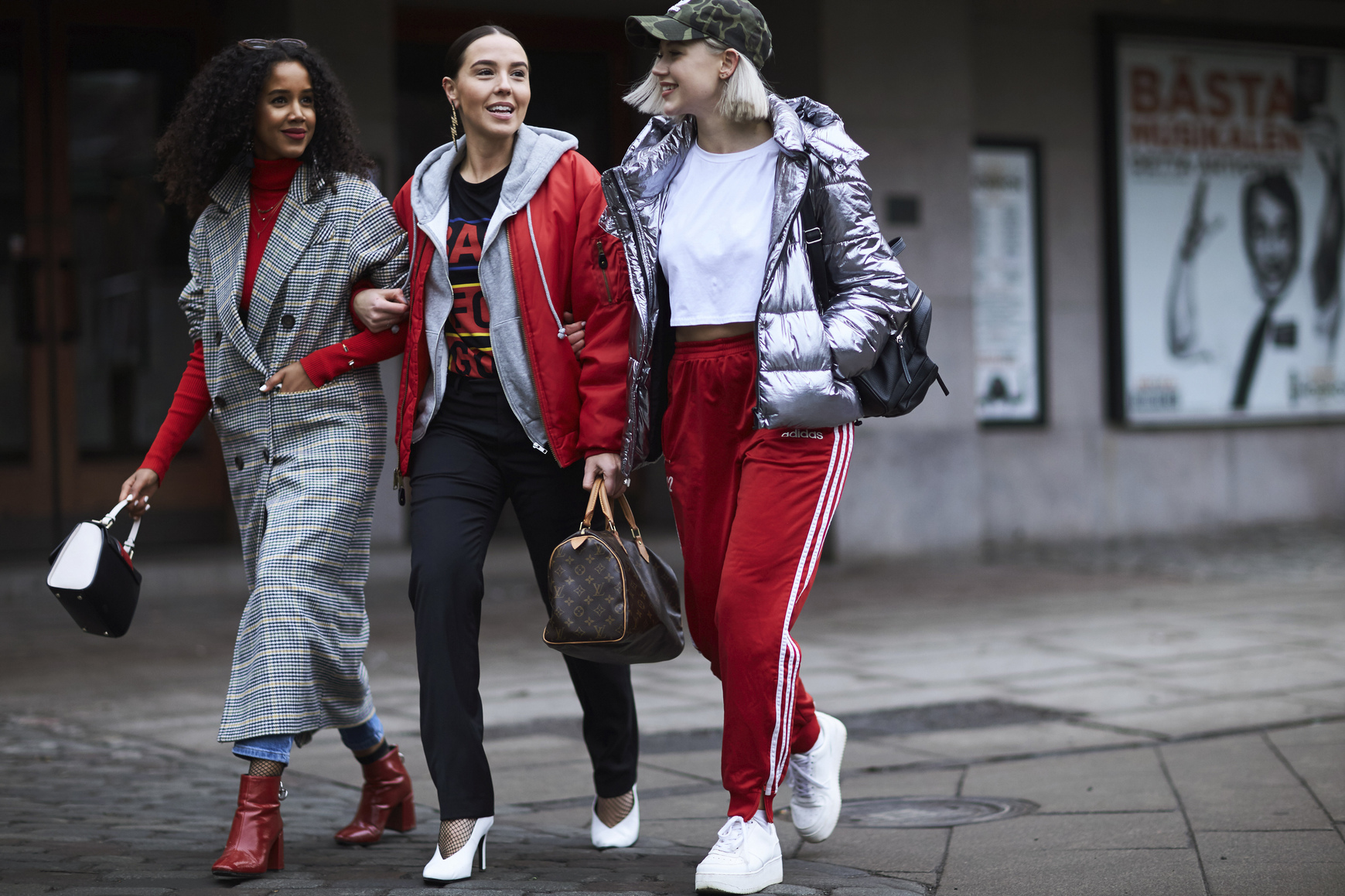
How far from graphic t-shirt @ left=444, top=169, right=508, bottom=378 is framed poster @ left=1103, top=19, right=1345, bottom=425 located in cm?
938

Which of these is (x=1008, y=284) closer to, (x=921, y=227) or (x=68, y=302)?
(x=921, y=227)

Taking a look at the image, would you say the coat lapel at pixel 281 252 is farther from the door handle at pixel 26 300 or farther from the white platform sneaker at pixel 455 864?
the door handle at pixel 26 300

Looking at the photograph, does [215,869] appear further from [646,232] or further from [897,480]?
[897,480]

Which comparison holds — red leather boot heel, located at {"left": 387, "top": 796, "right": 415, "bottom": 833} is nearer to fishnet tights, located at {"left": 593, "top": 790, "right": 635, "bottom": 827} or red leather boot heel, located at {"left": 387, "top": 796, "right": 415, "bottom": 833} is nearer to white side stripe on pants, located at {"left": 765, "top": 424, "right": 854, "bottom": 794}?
fishnet tights, located at {"left": 593, "top": 790, "right": 635, "bottom": 827}

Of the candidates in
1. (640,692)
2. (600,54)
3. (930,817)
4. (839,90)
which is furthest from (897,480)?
(930,817)

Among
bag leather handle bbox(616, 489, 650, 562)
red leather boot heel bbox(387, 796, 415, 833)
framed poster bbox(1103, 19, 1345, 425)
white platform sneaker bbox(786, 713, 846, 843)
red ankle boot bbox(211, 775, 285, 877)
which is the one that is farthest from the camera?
framed poster bbox(1103, 19, 1345, 425)

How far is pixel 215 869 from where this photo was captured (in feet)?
12.2

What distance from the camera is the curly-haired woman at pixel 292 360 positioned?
399 centimetres

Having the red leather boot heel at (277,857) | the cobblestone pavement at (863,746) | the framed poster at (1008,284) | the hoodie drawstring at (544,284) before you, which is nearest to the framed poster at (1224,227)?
the framed poster at (1008,284)

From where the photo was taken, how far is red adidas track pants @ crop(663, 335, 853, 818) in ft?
12.3

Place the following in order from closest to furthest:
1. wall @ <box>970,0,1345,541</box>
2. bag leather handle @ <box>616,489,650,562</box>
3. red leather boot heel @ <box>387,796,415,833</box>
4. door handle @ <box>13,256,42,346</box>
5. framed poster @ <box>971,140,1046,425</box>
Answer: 1. bag leather handle @ <box>616,489,650,562</box>
2. red leather boot heel @ <box>387,796,415,833</box>
3. door handle @ <box>13,256,42,346</box>
4. framed poster @ <box>971,140,1046,425</box>
5. wall @ <box>970,0,1345,541</box>

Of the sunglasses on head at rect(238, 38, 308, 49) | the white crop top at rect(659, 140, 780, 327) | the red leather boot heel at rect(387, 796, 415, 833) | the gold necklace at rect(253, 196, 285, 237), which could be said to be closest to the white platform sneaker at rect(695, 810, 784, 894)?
the red leather boot heel at rect(387, 796, 415, 833)

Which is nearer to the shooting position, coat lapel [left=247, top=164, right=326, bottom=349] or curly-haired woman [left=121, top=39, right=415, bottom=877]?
curly-haired woman [left=121, top=39, right=415, bottom=877]

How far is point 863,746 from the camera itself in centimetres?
571
